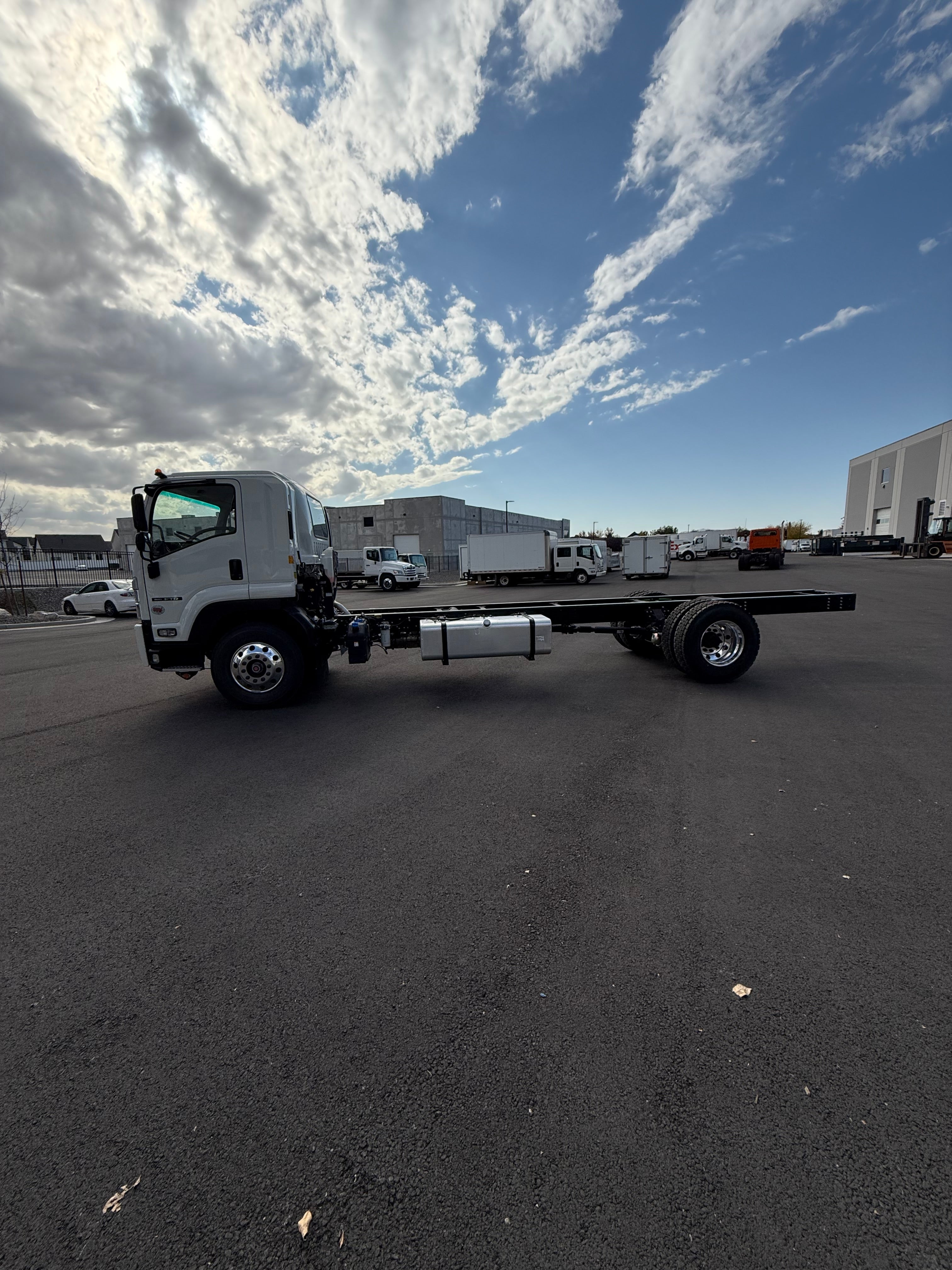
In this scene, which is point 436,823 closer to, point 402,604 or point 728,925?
point 728,925

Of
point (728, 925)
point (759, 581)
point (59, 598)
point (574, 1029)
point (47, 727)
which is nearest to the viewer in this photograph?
point (574, 1029)

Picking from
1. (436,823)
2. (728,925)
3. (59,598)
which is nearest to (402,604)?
(436,823)

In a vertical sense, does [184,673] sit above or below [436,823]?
above

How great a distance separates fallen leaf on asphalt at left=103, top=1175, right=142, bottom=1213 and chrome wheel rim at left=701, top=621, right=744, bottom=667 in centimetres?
721

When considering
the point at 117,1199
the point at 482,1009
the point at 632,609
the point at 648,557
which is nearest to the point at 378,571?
the point at 648,557

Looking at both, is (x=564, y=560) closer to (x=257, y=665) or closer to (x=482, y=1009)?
(x=257, y=665)

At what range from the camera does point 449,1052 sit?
80.1 inches

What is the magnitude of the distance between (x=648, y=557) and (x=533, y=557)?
6960mm

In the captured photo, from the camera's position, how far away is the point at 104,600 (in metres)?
21.7

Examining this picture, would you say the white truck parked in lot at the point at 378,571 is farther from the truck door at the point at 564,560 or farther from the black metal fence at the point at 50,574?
the black metal fence at the point at 50,574

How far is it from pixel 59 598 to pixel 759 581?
3362 centimetres

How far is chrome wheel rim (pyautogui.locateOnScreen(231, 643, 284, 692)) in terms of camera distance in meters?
6.52

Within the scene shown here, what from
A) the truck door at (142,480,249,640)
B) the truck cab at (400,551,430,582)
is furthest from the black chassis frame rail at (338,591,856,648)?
the truck cab at (400,551,430,582)

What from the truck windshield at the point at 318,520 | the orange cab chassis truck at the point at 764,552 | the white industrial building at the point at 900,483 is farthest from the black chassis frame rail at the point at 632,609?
the white industrial building at the point at 900,483
